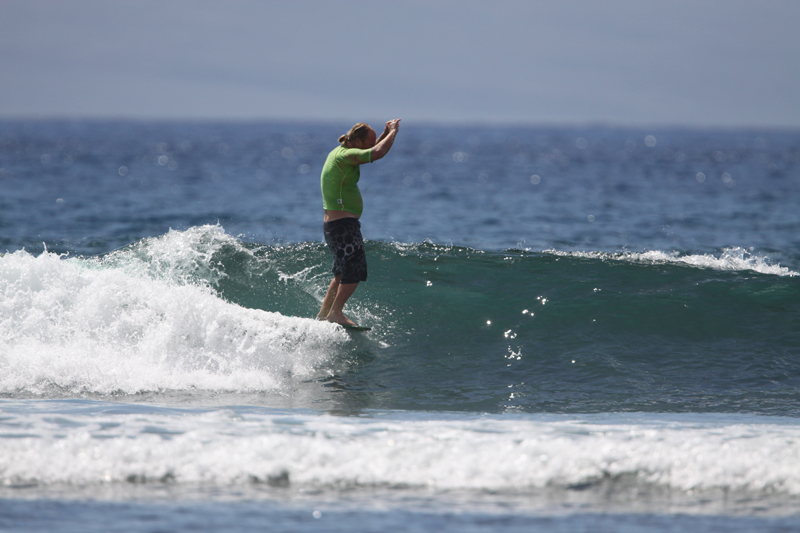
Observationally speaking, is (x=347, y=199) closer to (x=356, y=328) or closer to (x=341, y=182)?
(x=341, y=182)

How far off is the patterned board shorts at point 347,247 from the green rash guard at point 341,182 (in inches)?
6.1

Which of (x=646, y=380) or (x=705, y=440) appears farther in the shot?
(x=646, y=380)

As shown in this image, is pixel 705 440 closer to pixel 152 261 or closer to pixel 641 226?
pixel 152 261

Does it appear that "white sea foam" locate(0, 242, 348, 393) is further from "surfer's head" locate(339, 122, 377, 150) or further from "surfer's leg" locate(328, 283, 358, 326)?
"surfer's head" locate(339, 122, 377, 150)

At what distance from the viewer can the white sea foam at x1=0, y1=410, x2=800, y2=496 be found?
14.6 ft

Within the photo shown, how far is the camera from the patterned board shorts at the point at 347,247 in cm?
679

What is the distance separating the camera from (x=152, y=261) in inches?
348

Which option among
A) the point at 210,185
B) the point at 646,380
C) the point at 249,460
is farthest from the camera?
the point at 210,185

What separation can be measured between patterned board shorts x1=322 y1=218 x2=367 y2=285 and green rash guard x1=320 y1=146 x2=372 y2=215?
15 cm

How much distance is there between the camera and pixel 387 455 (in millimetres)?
4680

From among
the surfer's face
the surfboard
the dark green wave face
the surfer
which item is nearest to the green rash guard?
the surfer

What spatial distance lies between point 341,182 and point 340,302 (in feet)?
4.19

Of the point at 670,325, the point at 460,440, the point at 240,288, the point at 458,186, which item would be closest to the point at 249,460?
the point at 460,440

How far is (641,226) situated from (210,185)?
20913 millimetres
